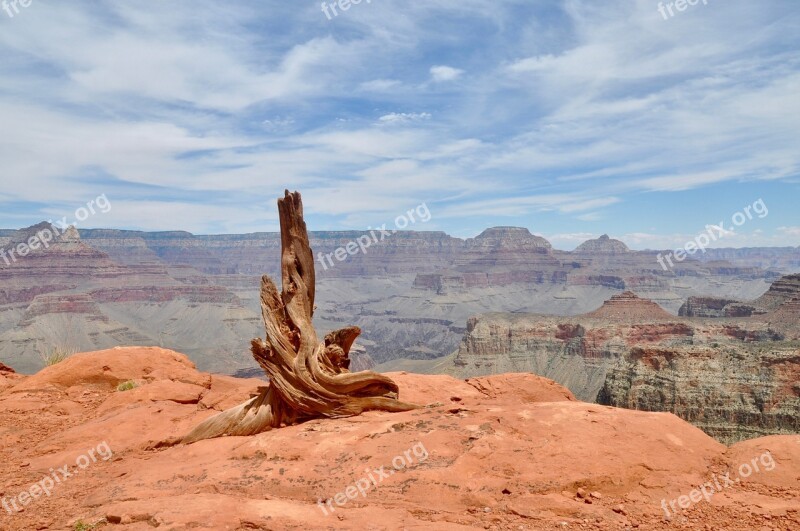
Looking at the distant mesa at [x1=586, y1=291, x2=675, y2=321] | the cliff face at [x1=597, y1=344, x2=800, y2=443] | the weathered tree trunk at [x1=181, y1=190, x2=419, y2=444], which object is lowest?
the cliff face at [x1=597, y1=344, x2=800, y2=443]

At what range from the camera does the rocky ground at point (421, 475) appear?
26.6 ft

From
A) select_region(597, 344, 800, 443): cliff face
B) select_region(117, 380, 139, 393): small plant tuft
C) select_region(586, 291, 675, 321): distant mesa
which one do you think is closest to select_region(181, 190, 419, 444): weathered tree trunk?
select_region(117, 380, 139, 393): small plant tuft

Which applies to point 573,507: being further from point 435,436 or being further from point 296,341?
point 296,341

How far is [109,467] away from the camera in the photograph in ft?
39.4

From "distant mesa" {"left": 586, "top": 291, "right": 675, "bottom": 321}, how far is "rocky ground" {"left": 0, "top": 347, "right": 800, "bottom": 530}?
143929mm

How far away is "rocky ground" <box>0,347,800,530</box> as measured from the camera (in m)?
8.11

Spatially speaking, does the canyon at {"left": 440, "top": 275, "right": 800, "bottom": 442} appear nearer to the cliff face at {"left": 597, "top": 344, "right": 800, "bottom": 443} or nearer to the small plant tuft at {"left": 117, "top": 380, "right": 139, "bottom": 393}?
the cliff face at {"left": 597, "top": 344, "right": 800, "bottom": 443}

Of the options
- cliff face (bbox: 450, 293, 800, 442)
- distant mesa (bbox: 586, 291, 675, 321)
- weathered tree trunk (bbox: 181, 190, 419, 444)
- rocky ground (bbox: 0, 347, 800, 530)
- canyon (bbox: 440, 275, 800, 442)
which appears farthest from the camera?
distant mesa (bbox: 586, 291, 675, 321)

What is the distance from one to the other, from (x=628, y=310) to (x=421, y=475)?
159701 millimetres

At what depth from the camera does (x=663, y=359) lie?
74812 millimetres

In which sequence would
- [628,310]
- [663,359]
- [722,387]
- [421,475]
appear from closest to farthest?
1. [421,475]
2. [722,387]
3. [663,359]
4. [628,310]

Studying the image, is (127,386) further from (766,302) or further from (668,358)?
(766,302)

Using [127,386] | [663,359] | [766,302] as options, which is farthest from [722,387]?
→ [766,302]

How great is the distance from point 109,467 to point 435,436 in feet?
25.6
